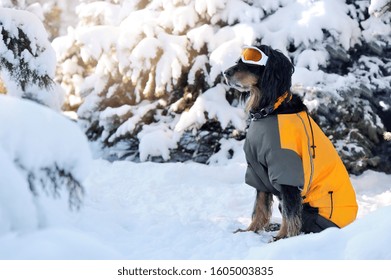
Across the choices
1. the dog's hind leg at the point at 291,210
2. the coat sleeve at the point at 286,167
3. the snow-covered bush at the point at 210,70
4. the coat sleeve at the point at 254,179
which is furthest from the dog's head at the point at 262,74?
the snow-covered bush at the point at 210,70

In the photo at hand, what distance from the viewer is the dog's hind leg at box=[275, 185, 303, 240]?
379 centimetres

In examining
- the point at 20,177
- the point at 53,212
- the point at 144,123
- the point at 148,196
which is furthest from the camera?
the point at 144,123

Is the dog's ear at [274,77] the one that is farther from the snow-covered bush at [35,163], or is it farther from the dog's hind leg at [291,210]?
the snow-covered bush at [35,163]

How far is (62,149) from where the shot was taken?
1724mm

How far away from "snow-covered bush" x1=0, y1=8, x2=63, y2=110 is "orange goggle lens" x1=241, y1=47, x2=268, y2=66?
214 centimetres

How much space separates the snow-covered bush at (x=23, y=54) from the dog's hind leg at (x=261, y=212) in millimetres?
2609

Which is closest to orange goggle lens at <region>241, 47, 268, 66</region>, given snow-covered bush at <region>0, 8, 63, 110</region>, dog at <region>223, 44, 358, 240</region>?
dog at <region>223, 44, 358, 240</region>

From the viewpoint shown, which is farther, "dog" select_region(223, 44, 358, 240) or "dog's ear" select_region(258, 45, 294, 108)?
"dog's ear" select_region(258, 45, 294, 108)

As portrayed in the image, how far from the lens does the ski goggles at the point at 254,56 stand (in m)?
3.88

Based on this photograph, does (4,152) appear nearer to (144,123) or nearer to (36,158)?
(36,158)

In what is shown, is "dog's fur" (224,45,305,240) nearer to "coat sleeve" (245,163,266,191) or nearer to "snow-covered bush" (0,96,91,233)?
"coat sleeve" (245,163,266,191)

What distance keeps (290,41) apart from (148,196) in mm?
3219

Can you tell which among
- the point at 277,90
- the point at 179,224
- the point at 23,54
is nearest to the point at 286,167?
the point at 277,90
